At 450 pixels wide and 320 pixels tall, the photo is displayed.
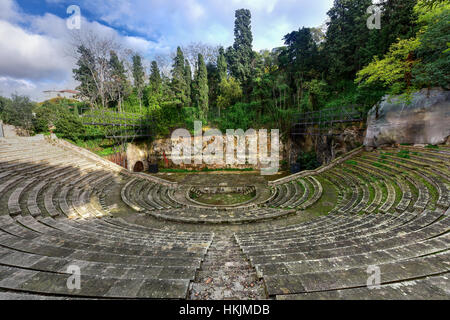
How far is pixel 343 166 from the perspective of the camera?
45.0ft

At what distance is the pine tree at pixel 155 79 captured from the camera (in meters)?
25.2

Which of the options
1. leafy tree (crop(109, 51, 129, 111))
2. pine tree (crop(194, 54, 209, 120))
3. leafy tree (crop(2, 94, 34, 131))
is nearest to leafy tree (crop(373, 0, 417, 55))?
pine tree (crop(194, 54, 209, 120))

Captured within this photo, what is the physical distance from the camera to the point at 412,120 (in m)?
11.4

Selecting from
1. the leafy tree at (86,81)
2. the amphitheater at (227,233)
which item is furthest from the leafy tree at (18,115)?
the amphitheater at (227,233)

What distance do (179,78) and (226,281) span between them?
27.3 meters

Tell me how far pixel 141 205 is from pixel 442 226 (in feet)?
41.7

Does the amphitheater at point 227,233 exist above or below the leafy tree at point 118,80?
below

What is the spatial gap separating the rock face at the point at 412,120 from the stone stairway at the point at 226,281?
14.6 metres

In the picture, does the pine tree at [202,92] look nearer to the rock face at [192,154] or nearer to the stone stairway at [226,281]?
the rock face at [192,154]

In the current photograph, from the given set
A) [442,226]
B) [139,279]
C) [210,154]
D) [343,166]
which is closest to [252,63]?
[210,154]

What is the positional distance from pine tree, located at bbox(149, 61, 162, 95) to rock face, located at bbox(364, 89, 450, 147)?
2569cm

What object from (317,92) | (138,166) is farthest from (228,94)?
(138,166)

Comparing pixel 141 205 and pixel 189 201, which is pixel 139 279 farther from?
pixel 189 201
